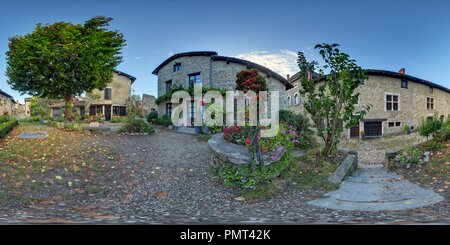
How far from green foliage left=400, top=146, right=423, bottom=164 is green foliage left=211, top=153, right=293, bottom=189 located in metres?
3.46

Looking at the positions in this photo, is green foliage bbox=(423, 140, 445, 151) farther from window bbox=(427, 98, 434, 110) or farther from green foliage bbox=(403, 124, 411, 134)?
window bbox=(427, 98, 434, 110)

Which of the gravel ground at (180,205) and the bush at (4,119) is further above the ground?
the bush at (4,119)

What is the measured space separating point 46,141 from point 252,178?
7296 mm

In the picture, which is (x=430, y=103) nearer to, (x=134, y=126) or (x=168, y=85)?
(x=134, y=126)

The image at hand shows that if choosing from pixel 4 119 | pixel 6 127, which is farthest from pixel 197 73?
pixel 4 119

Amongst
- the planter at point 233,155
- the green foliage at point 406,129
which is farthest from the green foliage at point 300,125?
the green foliage at point 406,129

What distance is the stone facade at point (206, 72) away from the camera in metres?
7.38

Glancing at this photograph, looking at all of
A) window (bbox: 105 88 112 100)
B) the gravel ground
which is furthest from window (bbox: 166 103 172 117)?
the gravel ground

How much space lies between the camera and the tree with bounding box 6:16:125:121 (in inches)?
190

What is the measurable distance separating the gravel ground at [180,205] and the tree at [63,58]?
2785 millimetres

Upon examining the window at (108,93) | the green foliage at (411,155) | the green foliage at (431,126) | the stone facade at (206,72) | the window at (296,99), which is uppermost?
the stone facade at (206,72)

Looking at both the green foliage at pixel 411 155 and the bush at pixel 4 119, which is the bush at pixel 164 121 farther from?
the green foliage at pixel 411 155

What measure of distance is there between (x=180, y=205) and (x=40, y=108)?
10.3m

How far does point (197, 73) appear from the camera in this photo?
1410cm
